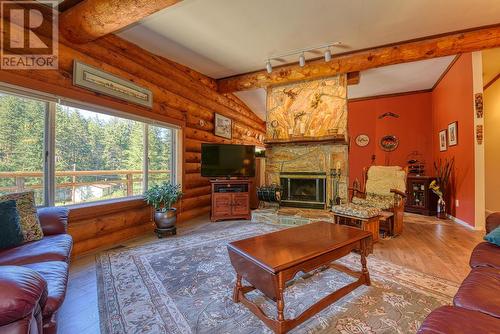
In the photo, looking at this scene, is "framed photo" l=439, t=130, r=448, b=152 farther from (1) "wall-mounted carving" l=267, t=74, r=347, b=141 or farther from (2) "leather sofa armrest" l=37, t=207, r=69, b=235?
(2) "leather sofa armrest" l=37, t=207, r=69, b=235

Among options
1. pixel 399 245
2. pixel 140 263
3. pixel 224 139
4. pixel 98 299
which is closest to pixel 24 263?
pixel 98 299

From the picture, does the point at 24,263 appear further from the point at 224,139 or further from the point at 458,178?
the point at 458,178

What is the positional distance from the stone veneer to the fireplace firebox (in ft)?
0.31

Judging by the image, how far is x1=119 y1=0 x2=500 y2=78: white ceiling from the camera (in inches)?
109

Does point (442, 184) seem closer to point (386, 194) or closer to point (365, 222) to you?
point (386, 194)

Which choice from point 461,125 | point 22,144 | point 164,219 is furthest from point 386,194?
point 22,144

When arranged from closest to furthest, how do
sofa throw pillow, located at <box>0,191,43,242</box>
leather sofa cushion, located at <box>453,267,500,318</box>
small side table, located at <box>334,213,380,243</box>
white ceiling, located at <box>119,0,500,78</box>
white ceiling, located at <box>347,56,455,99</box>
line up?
leather sofa cushion, located at <box>453,267,500,318</box>, sofa throw pillow, located at <box>0,191,43,242</box>, white ceiling, located at <box>119,0,500,78</box>, small side table, located at <box>334,213,380,243</box>, white ceiling, located at <box>347,56,455,99</box>

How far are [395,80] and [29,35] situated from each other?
21.6ft

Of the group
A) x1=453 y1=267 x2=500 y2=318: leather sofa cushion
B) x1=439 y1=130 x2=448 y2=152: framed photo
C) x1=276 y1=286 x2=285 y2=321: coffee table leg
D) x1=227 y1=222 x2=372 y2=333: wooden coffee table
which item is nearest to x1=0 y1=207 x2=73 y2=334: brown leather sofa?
x1=227 y1=222 x2=372 y2=333: wooden coffee table

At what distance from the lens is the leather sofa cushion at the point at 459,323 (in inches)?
35.9

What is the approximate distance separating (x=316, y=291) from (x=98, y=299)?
188cm

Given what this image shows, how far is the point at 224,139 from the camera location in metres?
5.68

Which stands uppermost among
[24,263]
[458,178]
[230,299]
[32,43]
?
[32,43]

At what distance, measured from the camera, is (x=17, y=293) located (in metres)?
0.83
